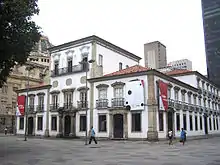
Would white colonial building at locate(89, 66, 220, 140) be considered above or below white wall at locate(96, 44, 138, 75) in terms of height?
below

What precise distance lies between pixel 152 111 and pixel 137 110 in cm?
170

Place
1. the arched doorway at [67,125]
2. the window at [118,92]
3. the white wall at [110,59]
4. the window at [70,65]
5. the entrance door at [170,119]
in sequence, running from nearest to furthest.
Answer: the window at [118,92]
the entrance door at [170,119]
the arched doorway at [67,125]
the white wall at [110,59]
the window at [70,65]

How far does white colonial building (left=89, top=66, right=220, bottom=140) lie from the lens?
2992 cm

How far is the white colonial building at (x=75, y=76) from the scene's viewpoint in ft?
116

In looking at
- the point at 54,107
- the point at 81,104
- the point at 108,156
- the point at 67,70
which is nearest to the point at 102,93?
the point at 81,104

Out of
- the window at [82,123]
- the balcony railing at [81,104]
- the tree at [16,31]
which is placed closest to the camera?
the tree at [16,31]

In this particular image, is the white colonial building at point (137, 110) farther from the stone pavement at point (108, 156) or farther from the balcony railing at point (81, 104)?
the stone pavement at point (108, 156)

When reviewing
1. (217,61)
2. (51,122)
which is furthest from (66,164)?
(217,61)

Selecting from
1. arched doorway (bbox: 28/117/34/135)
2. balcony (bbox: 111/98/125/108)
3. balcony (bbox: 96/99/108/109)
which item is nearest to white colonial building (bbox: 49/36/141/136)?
balcony (bbox: 96/99/108/109)

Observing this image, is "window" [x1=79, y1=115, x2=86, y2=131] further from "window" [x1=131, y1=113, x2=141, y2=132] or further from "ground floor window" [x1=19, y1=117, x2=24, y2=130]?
"ground floor window" [x1=19, y1=117, x2=24, y2=130]

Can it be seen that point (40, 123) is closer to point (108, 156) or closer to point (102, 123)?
point (102, 123)

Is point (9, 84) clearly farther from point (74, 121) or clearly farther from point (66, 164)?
point (66, 164)

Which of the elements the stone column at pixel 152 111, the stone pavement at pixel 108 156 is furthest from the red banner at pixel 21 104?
the stone pavement at pixel 108 156

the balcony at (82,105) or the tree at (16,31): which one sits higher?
the tree at (16,31)
